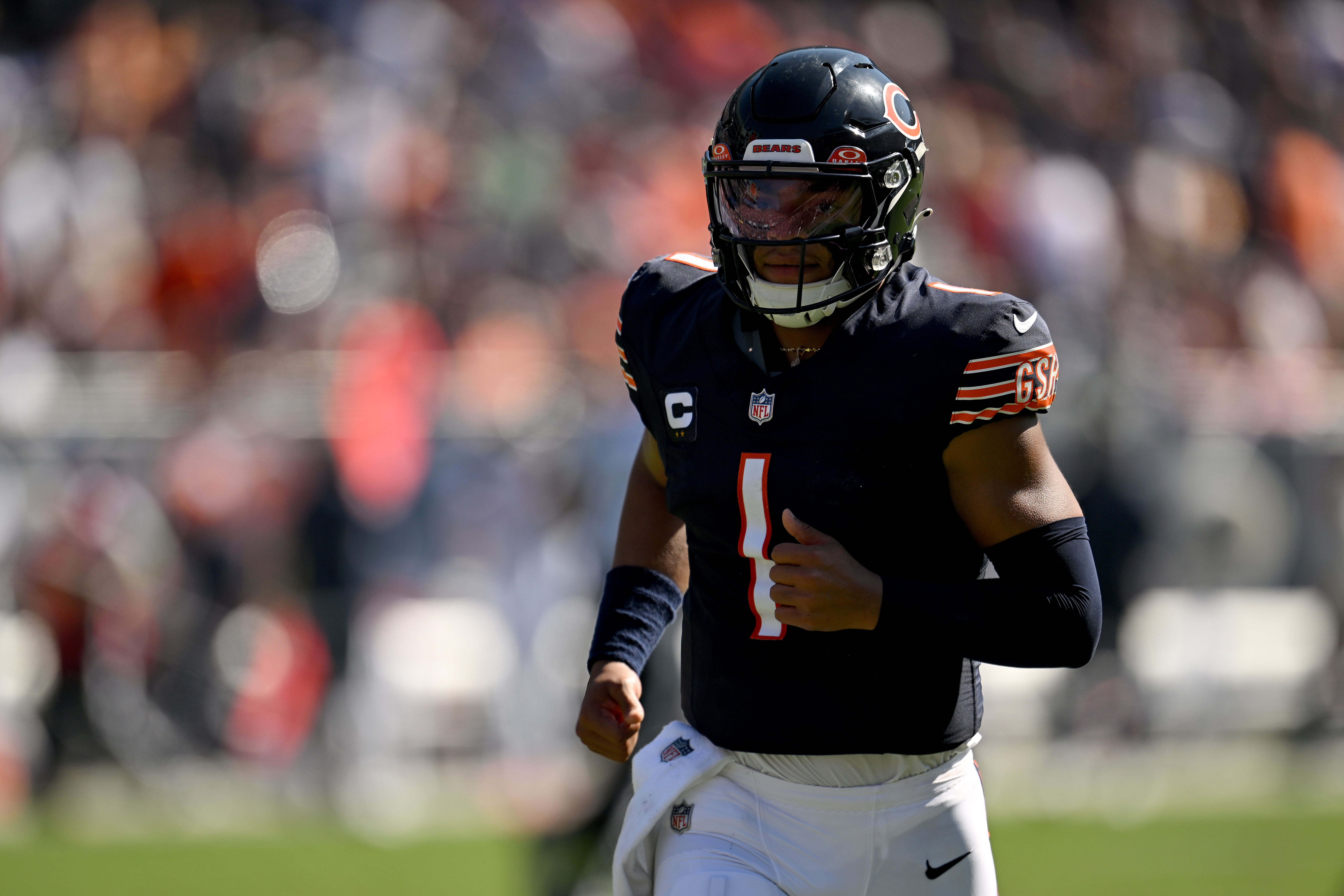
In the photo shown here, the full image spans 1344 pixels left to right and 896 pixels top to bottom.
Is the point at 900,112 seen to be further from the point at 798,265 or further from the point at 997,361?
the point at 997,361

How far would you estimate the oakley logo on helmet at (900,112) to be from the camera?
8.34 ft

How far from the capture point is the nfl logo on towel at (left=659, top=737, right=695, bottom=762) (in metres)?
2.56

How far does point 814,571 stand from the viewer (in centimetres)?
225

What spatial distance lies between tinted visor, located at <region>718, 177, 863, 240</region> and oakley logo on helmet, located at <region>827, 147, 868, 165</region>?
31 millimetres

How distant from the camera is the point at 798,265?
8.14 feet

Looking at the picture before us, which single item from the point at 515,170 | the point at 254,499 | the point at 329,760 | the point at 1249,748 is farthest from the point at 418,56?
the point at 1249,748

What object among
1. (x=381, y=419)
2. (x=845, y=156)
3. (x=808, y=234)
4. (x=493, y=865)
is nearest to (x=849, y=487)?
(x=808, y=234)

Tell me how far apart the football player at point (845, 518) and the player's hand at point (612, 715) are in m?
0.01

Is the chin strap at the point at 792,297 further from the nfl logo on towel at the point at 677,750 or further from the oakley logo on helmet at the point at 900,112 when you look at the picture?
the nfl logo on towel at the point at 677,750

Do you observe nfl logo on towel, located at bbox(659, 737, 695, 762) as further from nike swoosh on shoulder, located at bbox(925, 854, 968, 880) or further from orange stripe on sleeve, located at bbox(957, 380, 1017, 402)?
orange stripe on sleeve, located at bbox(957, 380, 1017, 402)

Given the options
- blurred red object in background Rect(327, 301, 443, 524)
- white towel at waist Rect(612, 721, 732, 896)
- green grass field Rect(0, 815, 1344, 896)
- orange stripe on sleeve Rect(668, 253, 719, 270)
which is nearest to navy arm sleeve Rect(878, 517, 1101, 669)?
white towel at waist Rect(612, 721, 732, 896)

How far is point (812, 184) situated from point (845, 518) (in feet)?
1.77

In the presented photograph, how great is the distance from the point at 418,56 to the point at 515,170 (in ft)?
4.25

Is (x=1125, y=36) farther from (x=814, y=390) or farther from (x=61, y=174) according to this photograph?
(x=814, y=390)
